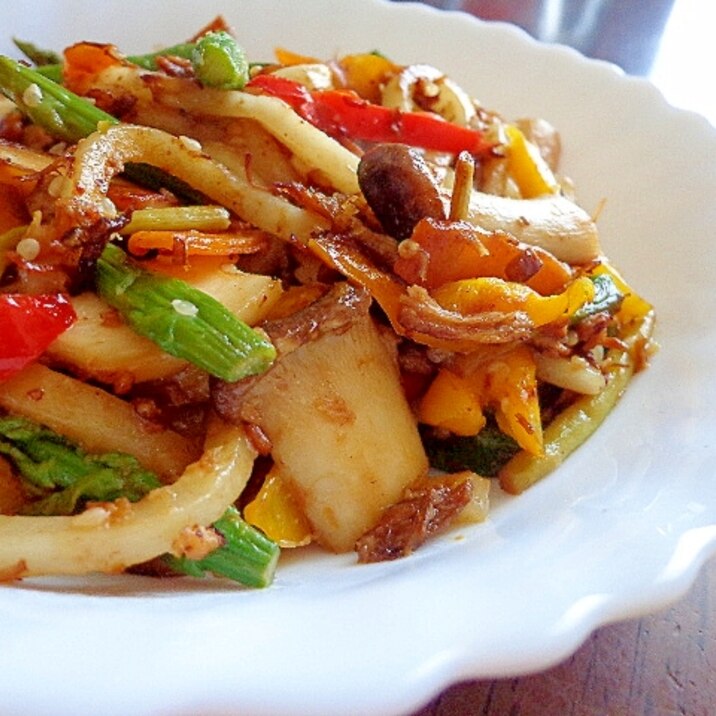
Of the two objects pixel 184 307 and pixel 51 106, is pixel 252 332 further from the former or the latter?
pixel 51 106

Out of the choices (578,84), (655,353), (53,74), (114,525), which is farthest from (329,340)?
(578,84)

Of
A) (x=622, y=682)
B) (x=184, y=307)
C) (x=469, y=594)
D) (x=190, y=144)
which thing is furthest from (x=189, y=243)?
(x=622, y=682)

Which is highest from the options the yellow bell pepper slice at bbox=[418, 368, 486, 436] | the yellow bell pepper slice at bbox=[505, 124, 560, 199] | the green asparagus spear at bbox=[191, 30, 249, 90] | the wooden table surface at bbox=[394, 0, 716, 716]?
the green asparagus spear at bbox=[191, 30, 249, 90]

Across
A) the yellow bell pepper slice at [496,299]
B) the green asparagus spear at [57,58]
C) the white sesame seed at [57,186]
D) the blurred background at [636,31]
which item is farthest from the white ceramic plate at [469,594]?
the blurred background at [636,31]

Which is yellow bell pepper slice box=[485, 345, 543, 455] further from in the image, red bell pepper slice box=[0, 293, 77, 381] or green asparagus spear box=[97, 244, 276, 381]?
red bell pepper slice box=[0, 293, 77, 381]

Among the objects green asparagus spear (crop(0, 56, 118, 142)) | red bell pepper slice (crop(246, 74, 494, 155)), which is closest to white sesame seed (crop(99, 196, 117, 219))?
green asparagus spear (crop(0, 56, 118, 142))

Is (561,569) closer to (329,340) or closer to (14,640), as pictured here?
(329,340)
